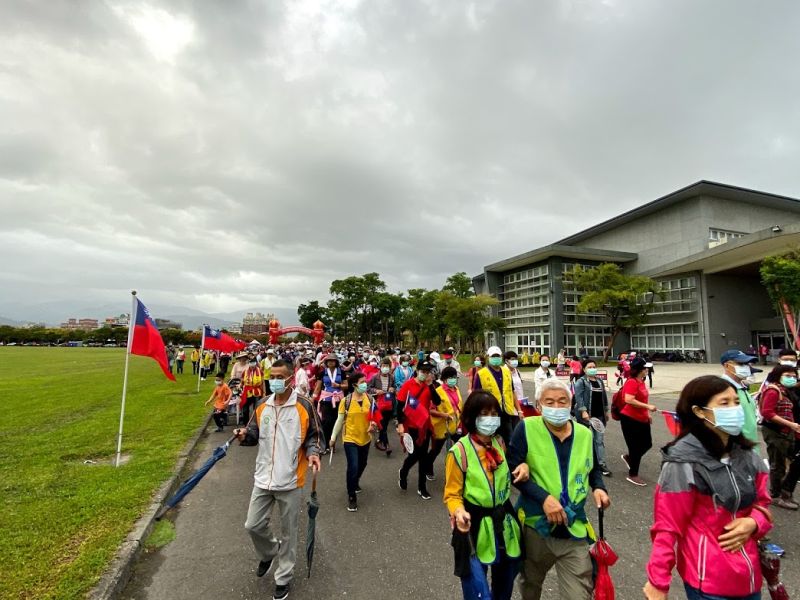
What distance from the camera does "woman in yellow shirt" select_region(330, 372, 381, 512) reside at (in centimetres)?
523

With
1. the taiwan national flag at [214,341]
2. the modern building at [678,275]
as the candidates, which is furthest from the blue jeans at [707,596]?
the modern building at [678,275]

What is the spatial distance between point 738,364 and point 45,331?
11830cm

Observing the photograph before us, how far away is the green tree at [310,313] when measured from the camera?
257 feet

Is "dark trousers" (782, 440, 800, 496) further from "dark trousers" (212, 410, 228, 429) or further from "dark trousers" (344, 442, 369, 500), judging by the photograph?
"dark trousers" (212, 410, 228, 429)

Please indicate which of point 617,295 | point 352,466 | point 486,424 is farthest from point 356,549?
point 617,295

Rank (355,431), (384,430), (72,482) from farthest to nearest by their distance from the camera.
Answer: (384,430) → (72,482) → (355,431)

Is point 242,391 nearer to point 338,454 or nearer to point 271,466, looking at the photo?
point 338,454

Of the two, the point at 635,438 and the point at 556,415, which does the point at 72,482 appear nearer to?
the point at 556,415

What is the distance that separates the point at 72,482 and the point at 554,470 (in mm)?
6813

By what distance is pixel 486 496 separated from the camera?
2.56 meters

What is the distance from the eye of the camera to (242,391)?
9.45 metres

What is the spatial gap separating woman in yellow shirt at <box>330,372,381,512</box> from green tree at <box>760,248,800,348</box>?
29.7 meters

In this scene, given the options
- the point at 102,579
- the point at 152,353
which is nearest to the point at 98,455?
the point at 152,353

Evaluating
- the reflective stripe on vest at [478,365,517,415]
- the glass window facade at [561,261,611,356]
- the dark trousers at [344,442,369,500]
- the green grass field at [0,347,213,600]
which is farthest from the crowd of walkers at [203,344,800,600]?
the glass window facade at [561,261,611,356]
